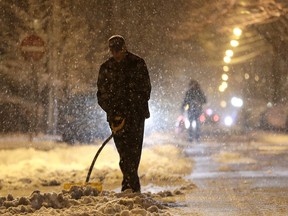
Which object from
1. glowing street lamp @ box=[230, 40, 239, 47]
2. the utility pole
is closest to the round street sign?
the utility pole

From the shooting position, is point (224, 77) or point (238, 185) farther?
point (224, 77)

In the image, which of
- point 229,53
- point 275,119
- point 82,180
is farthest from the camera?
point 229,53

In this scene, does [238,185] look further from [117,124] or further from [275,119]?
[275,119]

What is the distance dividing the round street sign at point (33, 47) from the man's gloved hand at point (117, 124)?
8.08 metres

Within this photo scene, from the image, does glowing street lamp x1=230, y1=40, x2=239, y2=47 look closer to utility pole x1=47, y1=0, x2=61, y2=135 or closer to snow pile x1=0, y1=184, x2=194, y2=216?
utility pole x1=47, y1=0, x2=61, y2=135

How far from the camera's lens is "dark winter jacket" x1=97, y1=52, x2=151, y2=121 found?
9.12 meters

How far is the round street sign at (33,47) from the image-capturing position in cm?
1698

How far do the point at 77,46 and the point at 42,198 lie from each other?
80.4 ft

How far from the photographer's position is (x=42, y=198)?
7.98 m

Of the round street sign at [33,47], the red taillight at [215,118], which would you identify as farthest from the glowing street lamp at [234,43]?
the round street sign at [33,47]

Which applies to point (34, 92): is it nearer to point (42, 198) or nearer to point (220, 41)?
point (42, 198)

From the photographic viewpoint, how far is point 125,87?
30.2 ft

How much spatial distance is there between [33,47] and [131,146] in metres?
8.38

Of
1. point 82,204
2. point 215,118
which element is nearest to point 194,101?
point 215,118
